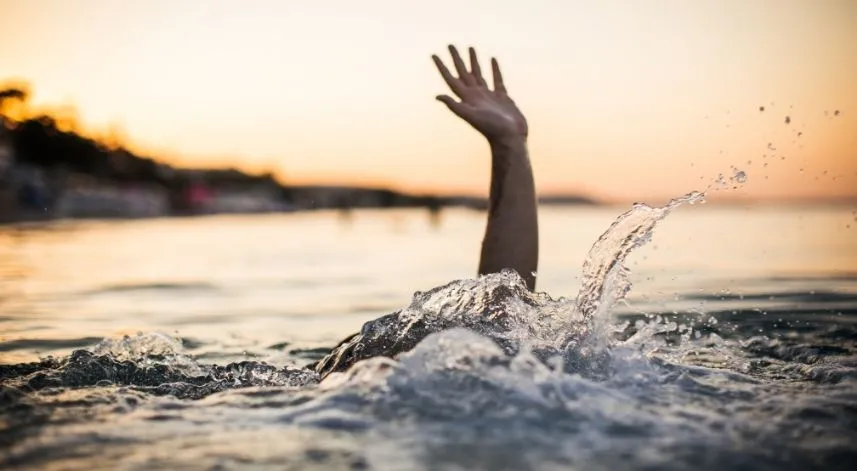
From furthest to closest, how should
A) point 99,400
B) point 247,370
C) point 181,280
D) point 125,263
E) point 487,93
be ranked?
point 125,263 < point 181,280 < point 487,93 < point 247,370 < point 99,400

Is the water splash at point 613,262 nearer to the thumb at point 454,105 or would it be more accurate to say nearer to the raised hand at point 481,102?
the raised hand at point 481,102

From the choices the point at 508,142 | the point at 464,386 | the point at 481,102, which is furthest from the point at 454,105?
the point at 464,386

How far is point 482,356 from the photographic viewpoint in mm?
3270

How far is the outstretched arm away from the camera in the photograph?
470 cm

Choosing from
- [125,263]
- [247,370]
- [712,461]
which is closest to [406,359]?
[712,461]

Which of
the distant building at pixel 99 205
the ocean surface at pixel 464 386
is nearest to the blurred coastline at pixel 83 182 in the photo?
the distant building at pixel 99 205

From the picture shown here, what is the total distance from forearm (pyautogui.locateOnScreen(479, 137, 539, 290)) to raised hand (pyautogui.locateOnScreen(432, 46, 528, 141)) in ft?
0.22

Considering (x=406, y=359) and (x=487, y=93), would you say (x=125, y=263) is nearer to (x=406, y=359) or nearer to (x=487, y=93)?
(x=487, y=93)

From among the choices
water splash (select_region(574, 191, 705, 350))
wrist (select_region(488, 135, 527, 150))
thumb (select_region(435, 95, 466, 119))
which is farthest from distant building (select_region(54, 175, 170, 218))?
water splash (select_region(574, 191, 705, 350))

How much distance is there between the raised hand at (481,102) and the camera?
4.77 meters

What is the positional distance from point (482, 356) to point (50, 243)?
15.8m

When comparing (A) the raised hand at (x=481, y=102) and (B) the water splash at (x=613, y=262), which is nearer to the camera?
(B) the water splash at (x=613, y=262)

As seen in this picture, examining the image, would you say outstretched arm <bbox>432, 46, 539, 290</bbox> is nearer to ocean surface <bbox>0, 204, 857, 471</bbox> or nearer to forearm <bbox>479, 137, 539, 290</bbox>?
forearm <bbox>479, 137, 539, 290</bbox>

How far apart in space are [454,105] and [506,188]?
0.50 meters
